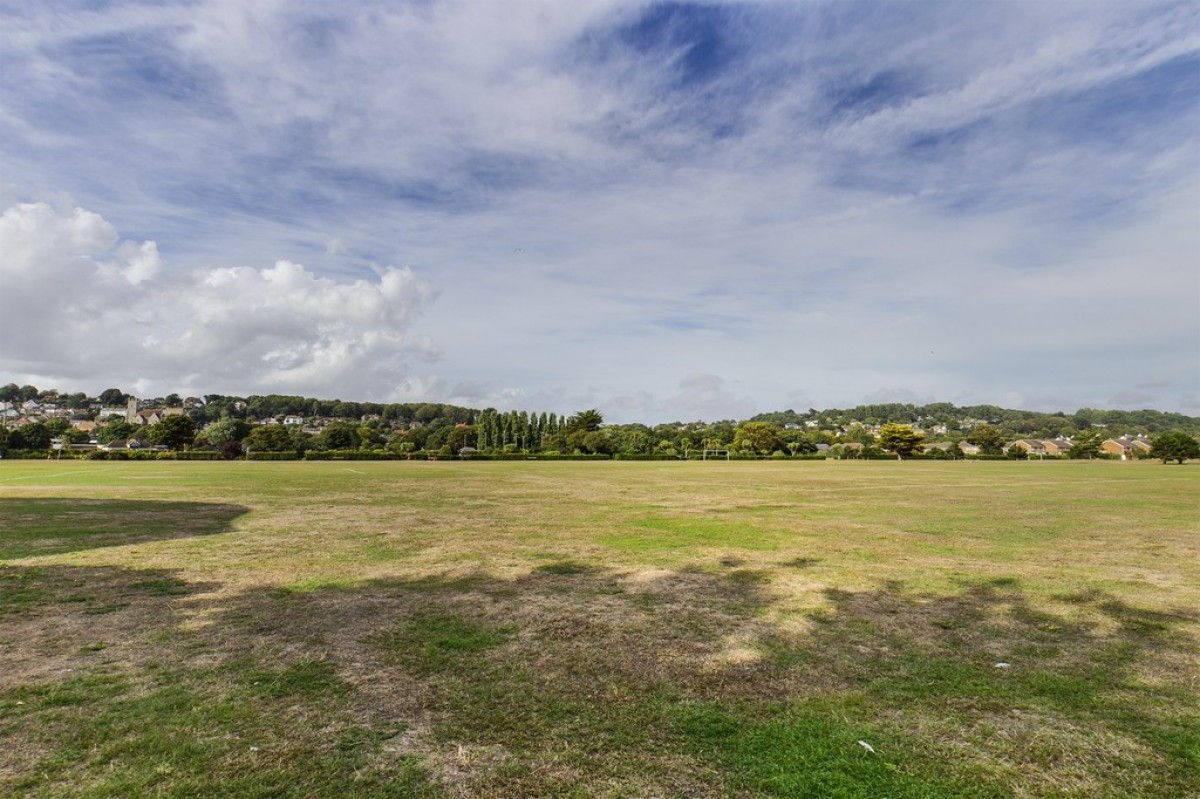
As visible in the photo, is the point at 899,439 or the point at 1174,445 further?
the point at 899,439

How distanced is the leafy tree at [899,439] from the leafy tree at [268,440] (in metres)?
96.7

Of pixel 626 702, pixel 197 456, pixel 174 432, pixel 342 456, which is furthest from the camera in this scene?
pixel 174 432

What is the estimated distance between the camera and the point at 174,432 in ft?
299

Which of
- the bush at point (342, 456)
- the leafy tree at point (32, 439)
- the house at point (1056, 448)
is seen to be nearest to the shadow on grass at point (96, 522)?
the bush at point (342, 456)

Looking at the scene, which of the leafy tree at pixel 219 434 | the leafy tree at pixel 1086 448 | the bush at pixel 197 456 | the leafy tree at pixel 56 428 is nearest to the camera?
the bush at pixel 197 456

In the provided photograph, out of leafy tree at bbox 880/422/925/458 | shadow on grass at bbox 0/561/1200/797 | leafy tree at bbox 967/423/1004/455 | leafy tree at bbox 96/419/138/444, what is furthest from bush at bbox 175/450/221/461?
leafy tree at bbox 967/423/1004/455

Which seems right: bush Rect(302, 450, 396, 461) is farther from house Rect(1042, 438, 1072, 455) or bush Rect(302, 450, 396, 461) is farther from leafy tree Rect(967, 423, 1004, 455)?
house Rect(1042, 438, 1072, 455)

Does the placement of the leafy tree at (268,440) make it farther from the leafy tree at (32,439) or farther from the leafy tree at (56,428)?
the leafy tree at (56,428)

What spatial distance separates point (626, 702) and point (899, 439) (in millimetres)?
110459

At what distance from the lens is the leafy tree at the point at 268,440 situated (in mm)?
90438

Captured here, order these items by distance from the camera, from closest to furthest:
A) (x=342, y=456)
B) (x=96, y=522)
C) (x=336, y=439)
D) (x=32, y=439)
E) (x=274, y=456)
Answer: (x=96, y=522), (x=342, y=456), (x=274, y=456), (x=32, y=439), (x=336, y=439)

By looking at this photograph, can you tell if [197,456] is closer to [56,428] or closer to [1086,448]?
[56,428]

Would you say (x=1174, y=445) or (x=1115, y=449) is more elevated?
(x=1174, y=445)

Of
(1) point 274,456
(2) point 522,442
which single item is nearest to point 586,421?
(2) point 522,442
